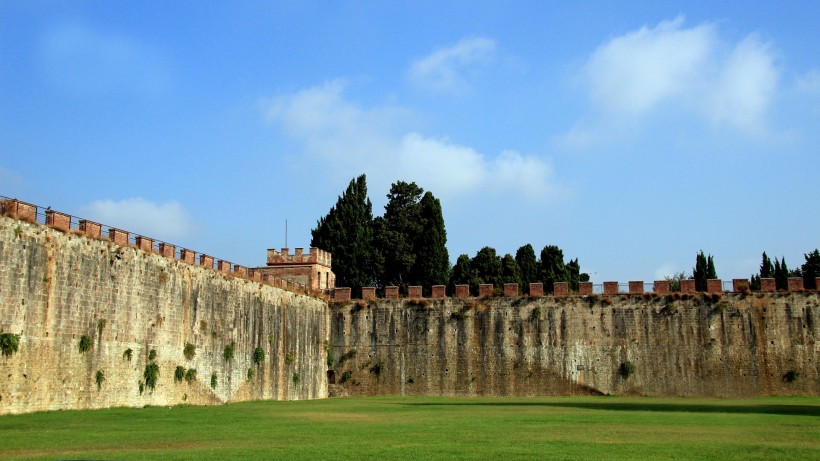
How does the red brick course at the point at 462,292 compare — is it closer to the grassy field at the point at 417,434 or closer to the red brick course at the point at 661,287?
the red brick course at the point at 661,287

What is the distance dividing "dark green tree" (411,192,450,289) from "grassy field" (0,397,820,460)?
129 ft

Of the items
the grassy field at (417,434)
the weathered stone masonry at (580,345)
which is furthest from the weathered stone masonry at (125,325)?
the weathered stone masonry at (580,345)

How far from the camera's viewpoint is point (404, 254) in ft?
233

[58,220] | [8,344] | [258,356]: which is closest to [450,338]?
[258,356]

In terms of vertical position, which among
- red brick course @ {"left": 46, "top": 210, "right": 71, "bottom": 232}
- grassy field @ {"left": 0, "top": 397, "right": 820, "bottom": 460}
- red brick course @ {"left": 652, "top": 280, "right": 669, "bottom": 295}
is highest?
red brick course @ {"left": 46, "top": 210, "right": 71, "bottom": 232}

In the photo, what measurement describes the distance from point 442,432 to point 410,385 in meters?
28.2

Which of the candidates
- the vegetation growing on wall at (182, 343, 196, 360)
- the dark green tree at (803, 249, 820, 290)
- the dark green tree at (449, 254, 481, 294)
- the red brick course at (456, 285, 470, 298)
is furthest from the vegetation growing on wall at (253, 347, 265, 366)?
the dark green tree at (803, 249, 820, 290)

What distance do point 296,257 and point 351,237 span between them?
15688 millimetres

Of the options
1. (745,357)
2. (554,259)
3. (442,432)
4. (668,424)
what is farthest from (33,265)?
(554,259)

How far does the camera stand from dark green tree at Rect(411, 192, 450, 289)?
70.1 m

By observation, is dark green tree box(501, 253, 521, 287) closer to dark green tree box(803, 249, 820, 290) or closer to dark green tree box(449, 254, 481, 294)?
dark green tree box(449, 254, 481, 294)

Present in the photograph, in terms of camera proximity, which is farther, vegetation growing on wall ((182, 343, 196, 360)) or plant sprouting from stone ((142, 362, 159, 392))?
vegetation growing on wall ((182, 343, 196, 360))

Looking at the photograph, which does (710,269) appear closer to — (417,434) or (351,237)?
(351,237)

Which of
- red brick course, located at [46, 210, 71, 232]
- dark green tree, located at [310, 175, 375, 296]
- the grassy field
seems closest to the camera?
the grassy field
